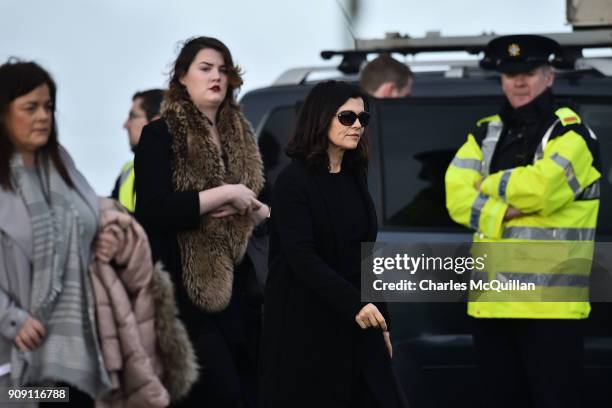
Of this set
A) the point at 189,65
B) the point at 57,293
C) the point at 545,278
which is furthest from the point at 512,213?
the point at 57,293

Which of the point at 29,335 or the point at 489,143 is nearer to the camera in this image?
the point at 29,335

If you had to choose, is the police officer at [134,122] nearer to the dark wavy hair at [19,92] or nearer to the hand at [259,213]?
the hand at [259,213]

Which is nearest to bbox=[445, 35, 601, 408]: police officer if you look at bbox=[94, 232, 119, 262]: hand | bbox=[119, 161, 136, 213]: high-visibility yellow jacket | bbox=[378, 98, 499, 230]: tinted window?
bbox=[378, 98, 499, 230]: tinted window

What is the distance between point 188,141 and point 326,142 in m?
0.66

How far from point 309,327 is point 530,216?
135 cm

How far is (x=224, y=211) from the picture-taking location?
5801mm

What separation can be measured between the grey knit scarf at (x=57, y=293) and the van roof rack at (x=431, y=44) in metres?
3.26

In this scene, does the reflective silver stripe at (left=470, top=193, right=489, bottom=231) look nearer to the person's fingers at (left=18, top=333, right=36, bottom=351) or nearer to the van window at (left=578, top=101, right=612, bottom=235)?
the van window at (left=578, top=101, right=612, bottom=235)

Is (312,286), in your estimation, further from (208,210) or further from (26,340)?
(26,340)

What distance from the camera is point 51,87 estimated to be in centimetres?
475

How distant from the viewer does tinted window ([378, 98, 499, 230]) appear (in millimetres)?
6961

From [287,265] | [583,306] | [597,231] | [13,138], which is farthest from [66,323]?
[597,231]

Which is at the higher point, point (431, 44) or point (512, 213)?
point (431, 44)

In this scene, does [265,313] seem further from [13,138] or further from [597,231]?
[597,231]
